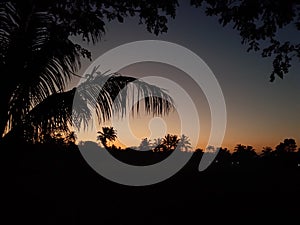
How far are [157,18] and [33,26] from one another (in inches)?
98.7

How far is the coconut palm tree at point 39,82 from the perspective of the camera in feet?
10.2

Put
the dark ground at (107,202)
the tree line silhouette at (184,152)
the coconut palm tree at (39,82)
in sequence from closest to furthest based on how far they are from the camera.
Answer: the coconut palm tree at (39,82)
the dark ground at (107,202)
the tree line silhouette at (184,152)

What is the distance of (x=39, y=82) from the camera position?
3.20 metres

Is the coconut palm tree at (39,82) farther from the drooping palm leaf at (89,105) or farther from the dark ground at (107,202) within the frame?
the dark ground at (107,202)

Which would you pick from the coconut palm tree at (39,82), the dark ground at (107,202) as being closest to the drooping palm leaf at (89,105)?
Result: the coconut palm tree at (39,82)

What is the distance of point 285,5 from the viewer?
13.2 feet

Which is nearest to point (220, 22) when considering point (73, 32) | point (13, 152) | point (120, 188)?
point (73, 32)

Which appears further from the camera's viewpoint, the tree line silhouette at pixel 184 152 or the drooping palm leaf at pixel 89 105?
the tree line silhouette at pixel 184 152

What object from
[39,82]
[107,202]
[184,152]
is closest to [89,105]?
[39,82]

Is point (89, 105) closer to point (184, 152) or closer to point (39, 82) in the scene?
point (39, 82)

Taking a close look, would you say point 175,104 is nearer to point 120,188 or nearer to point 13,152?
point 13,152

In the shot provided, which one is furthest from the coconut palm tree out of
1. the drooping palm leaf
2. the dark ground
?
the dark ground

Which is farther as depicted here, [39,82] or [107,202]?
[107,202]

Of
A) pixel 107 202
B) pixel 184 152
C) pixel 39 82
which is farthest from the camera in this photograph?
pixel 184 152
